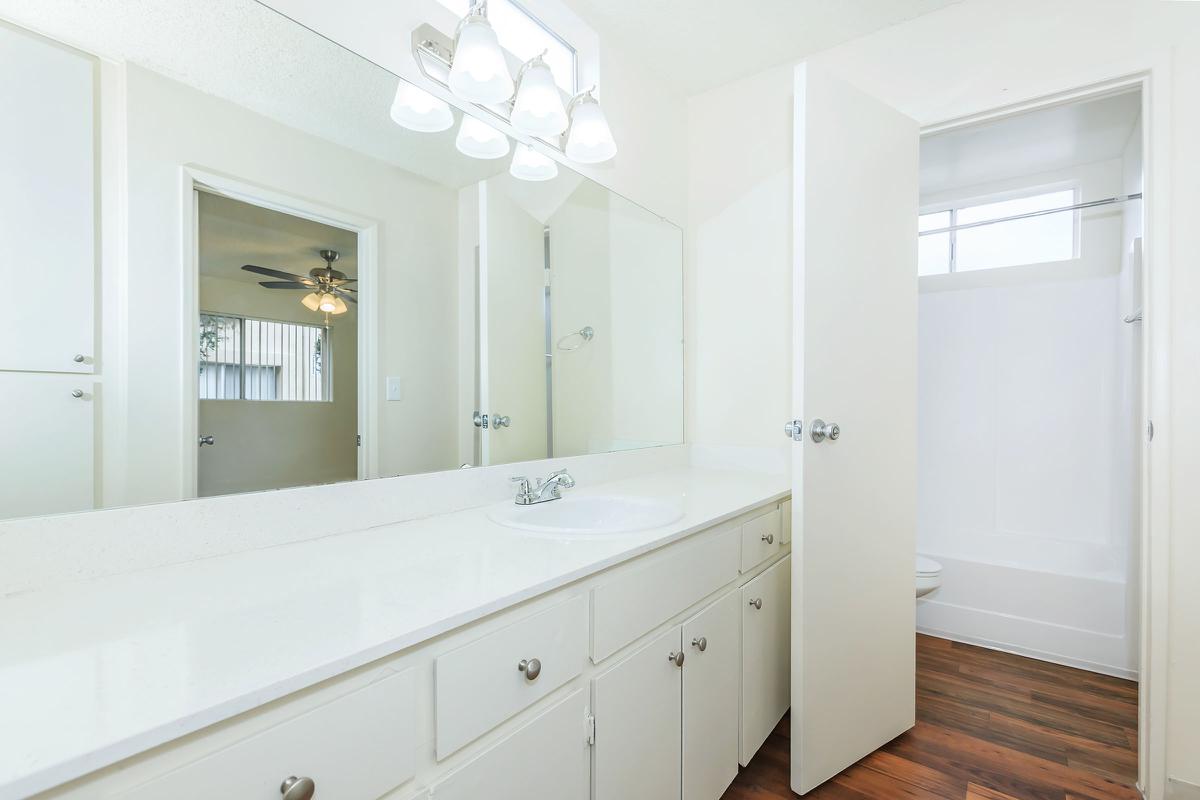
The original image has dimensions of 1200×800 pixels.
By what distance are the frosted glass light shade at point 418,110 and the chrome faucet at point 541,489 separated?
0.94m

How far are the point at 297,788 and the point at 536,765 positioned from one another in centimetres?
40

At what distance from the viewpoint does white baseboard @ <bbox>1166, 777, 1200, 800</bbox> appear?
1400 millimetres

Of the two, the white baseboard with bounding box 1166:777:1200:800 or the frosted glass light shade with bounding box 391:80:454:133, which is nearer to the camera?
the frosted glass light shade with bounding box 391:80:454:133

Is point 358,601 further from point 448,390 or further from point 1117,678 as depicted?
point 1117,678

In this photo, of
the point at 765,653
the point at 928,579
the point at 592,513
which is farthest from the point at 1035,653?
the point at 592,513

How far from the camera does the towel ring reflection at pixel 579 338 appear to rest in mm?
1777

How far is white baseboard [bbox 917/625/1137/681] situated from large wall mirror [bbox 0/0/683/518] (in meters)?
2.22

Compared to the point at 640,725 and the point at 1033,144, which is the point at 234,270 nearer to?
the point at 640,725

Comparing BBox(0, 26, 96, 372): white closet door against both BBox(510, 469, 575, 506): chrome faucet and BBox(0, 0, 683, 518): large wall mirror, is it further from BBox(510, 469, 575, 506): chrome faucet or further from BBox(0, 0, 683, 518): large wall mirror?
BBox(510, 469, 575, 506): chrome faucet

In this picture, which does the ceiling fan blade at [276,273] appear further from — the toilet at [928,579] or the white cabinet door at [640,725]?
the toilet at [928,579]

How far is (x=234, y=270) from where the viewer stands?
100 centimetres

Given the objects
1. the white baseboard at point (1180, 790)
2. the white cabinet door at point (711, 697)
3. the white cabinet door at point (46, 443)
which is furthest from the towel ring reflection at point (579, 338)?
the white baseboard at point (1180, 790)

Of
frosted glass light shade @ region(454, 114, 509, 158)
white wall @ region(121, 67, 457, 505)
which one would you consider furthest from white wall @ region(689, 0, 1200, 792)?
white wall @ region(121, 67, 457, 505)

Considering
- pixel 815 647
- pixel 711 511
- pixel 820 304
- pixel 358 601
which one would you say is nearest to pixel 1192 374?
pixel 820 304
